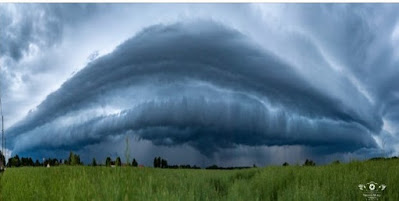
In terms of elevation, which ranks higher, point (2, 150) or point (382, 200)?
point (2, 150)

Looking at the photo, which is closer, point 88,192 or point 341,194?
point 88,192

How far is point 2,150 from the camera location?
467 centimetres

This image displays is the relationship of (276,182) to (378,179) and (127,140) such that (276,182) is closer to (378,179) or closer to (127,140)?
(378,179)

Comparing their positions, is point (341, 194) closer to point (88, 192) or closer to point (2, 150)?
point (88, 192)

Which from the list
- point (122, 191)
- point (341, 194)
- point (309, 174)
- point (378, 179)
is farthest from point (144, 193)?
point (309, 174)

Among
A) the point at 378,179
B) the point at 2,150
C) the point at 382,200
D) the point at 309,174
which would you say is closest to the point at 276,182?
the point at 309,174

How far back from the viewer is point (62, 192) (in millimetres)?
6973

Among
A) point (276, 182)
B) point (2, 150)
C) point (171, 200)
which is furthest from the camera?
point (276, 182)

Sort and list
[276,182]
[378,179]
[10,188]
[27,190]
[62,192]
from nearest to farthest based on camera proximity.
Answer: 1. [62,192]
2. [27,190]
3. [10,188]
4. [378,179]
5. [276,182]

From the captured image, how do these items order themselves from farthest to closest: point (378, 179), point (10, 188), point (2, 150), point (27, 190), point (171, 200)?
point (378, 179) < point (10, 188) < point (27, 190) < point (171, 200) < point (2, 150)

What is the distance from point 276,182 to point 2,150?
938 centimetres

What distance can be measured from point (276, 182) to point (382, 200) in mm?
4649

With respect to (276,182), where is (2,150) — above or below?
above

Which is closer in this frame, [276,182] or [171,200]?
[171,200]
